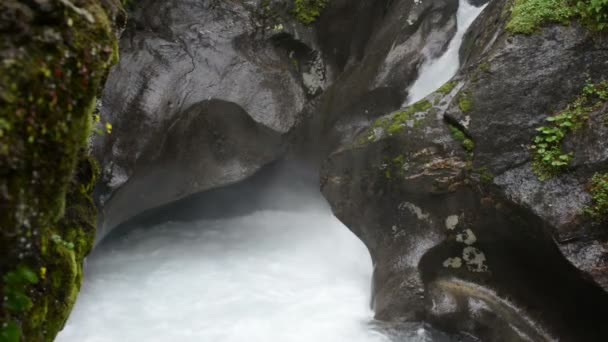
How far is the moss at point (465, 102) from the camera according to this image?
7.05 m

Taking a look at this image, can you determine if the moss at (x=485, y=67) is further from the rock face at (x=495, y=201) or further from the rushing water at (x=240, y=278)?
the rushing water at (x=240, y=278)

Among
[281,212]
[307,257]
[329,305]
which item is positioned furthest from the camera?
[281,212]

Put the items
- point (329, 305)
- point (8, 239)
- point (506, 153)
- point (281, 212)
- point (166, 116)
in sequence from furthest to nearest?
point (281, 212)
point (166, 116)
point (329, 305)
point (506, 153)
point (8, 239)

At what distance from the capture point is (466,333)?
6734 millimetres

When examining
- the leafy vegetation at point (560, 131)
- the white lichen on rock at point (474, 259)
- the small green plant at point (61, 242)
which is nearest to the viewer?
the small green plant at point (61, 242)

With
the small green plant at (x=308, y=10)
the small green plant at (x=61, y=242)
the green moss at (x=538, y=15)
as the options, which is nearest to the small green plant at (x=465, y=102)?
the green moss at (x=538, y=15)

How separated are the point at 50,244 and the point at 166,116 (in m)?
5.39

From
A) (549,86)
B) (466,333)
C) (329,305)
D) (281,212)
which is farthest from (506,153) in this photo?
(281,212)

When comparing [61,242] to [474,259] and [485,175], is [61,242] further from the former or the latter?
[474,259]

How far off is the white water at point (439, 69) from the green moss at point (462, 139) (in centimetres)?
278

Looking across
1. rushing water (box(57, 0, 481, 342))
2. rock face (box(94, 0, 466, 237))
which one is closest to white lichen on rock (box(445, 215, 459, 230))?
rushing water (box(57, 0, 481, 342))

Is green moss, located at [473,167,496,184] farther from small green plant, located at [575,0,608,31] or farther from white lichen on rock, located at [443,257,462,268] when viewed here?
small green plant, located at [575,0,608,31]

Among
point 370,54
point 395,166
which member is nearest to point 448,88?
point 395,166

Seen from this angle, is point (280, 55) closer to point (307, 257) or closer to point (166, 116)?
point (166, 116)
